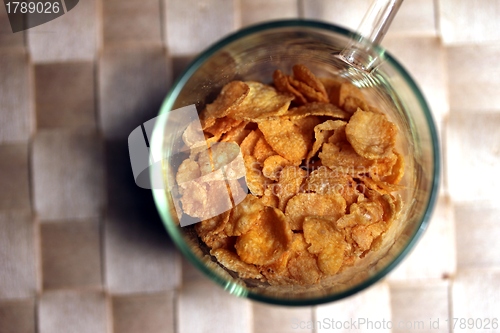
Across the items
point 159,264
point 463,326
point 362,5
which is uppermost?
point 362,5

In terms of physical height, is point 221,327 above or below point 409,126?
below

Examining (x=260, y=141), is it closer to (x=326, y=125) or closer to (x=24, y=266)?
(x=326, y=125)

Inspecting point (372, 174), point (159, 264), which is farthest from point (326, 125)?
point (159, 264)
